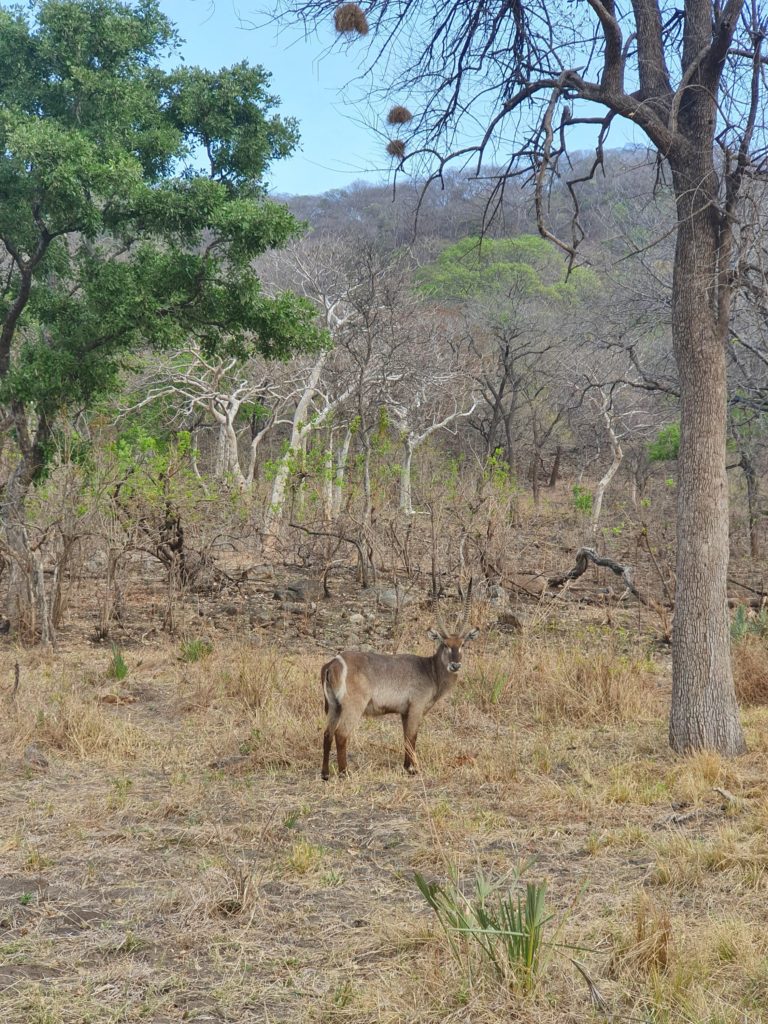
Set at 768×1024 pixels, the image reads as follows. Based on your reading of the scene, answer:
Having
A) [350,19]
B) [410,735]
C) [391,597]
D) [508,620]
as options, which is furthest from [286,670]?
[350,19]

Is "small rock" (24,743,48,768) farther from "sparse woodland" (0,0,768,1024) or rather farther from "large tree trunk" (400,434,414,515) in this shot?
"large tree trunk" (400,434,414,515)

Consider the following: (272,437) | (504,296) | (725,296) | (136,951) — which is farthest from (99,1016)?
(272,437)

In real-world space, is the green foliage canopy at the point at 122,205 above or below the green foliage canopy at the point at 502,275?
below

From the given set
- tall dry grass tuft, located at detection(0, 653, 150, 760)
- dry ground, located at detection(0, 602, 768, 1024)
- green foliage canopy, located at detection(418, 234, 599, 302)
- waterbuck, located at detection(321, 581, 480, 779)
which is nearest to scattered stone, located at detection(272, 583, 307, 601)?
dry ground, located at detection(0, 602, 768, 1024)

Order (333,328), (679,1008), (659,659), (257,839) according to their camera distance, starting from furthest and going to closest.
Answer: (333,328), (659,659), (257,839), (679,1008)

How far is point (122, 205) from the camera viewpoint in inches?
438

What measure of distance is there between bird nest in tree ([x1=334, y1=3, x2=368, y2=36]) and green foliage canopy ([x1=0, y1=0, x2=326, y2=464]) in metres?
4.14

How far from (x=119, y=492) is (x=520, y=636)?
511 centimetres

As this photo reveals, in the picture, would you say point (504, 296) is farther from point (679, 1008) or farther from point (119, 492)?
point (679, 1008)

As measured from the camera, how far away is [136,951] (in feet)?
13.0

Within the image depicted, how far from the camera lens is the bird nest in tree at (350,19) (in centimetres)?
709

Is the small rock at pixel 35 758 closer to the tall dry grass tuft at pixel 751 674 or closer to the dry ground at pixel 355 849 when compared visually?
the dry ground at pixel 355 849

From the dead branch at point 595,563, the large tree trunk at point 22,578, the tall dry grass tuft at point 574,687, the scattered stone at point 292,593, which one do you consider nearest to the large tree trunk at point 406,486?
the scattered stone at point 292,593

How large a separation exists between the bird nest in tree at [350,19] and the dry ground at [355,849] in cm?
526
